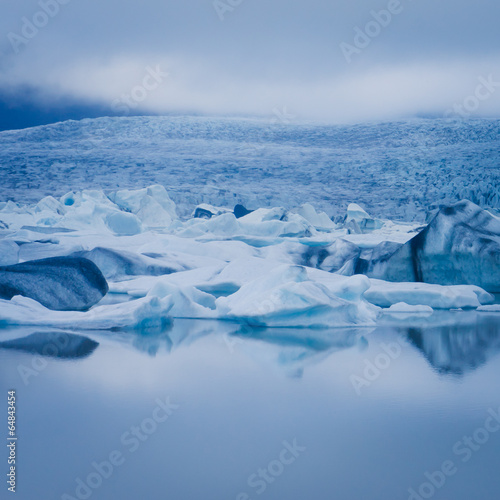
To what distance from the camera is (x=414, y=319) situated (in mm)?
4590

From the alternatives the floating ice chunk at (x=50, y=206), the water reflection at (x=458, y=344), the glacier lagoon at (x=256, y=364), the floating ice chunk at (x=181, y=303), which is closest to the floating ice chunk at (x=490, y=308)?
the glacier lagoon at (x=256, y=364)

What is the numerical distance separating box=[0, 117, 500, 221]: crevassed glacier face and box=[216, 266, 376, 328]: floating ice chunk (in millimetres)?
9371

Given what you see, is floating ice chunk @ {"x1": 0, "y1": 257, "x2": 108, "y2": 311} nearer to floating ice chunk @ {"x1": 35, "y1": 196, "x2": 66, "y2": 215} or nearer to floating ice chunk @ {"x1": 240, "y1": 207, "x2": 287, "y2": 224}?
floating ice chunk @ {"x1": 240, "y1": 207, "x2": 287, "y2": 224}

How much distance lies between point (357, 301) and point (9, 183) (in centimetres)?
1625

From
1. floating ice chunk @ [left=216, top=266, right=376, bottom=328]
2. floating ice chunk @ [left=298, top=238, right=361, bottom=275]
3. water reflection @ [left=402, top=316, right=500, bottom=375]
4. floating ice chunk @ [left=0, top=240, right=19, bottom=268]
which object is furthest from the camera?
floating ice chunk @ [left=298, top=238, right=361, bottom=275]

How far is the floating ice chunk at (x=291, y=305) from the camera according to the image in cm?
395

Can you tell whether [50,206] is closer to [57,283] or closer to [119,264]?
[119,264]

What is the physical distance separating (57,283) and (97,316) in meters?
0.74

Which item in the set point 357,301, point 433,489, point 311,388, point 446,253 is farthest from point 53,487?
point 446,253

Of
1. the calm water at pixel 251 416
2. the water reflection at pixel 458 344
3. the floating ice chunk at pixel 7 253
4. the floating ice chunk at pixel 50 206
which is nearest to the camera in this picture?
the calm water at pixel 251 416

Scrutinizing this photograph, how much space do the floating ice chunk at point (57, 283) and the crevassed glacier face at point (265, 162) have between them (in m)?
8.81

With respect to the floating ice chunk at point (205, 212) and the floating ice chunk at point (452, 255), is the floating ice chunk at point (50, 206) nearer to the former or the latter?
the floating ice chunk at point (205, 212)

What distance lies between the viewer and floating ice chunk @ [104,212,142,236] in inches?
419

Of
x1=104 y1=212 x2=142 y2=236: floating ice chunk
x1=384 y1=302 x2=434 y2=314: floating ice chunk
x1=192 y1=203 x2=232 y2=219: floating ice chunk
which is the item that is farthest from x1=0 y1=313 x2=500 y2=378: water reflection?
x1=192 y1=203 x2=232 y2=219: floating ice chunk
